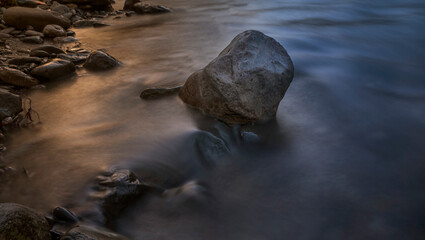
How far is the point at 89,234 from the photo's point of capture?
1.93 m

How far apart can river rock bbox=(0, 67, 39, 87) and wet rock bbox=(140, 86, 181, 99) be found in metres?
1.36

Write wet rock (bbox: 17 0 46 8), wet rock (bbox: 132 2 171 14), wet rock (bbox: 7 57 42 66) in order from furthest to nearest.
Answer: wet rock (bbox: 132 2 171 14) < wet rock (bbox: 17 0 46 8) < wet rock (bbox: 7 57 42 66)

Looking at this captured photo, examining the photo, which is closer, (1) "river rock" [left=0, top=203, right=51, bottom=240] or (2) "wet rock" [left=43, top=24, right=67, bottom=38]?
(1) "river rock" [left=0, top=203, right=51, bottom=240]

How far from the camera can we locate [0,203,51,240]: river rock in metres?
1.74

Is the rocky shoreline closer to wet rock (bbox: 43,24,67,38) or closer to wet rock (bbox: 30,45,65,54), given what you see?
wet rock (bbox: 30,45,65,54)

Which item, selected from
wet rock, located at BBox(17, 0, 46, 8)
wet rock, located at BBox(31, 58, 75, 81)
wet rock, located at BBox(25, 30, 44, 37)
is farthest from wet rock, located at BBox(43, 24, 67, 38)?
wet rock, located at BBox(17, 0, 46, 8)

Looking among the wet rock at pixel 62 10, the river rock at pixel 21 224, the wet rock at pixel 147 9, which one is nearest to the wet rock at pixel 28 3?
the wet rock at pixel 62 10

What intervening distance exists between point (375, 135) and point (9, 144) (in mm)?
3343

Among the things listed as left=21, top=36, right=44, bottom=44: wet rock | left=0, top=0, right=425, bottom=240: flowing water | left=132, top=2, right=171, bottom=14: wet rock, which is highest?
left=132, top=2, right=171, bottom=14: wet rock

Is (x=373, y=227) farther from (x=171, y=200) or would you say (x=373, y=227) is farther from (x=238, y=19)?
(x=238, y=19)

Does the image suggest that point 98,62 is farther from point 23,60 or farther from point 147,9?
point 147,9

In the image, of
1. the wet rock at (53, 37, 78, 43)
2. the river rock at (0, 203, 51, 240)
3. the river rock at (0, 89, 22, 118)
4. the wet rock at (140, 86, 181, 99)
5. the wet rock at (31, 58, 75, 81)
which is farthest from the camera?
the wet rock at (53, 37, 78, 43)

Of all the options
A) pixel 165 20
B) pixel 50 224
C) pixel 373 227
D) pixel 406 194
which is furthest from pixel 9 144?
pixel 165 20

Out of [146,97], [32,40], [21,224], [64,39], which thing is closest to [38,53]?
[32,40]
